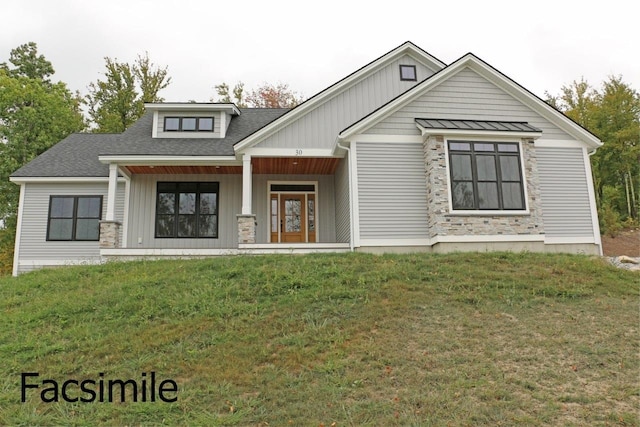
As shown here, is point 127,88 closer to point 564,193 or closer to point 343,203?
point 343,203

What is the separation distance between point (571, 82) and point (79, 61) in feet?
86.8

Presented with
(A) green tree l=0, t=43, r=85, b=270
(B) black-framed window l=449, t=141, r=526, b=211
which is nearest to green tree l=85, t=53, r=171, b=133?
(A) green tree l=0, t=43, r=85, b=270

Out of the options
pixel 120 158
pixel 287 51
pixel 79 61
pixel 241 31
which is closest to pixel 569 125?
pixel 120 158

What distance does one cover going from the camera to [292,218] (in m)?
14.7

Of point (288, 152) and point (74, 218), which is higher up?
point (288, 152)

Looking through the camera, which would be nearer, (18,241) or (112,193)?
(112,193)

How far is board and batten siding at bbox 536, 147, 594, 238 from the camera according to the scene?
1211 centimetres

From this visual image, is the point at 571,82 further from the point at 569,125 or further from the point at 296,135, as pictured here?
the point at 296,135

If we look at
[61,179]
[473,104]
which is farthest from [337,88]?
[61,179]

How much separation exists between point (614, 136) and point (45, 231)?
24189mm

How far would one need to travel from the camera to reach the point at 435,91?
41.0ft

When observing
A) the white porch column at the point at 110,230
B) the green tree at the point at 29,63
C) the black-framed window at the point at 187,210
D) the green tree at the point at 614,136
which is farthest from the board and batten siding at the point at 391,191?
the green tree at the point at 29,63

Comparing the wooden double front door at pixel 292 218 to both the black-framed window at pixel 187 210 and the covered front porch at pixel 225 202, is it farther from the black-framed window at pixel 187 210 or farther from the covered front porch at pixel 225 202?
the black-framed window at pixel 187 210

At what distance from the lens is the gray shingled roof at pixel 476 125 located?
11695 millimetres
